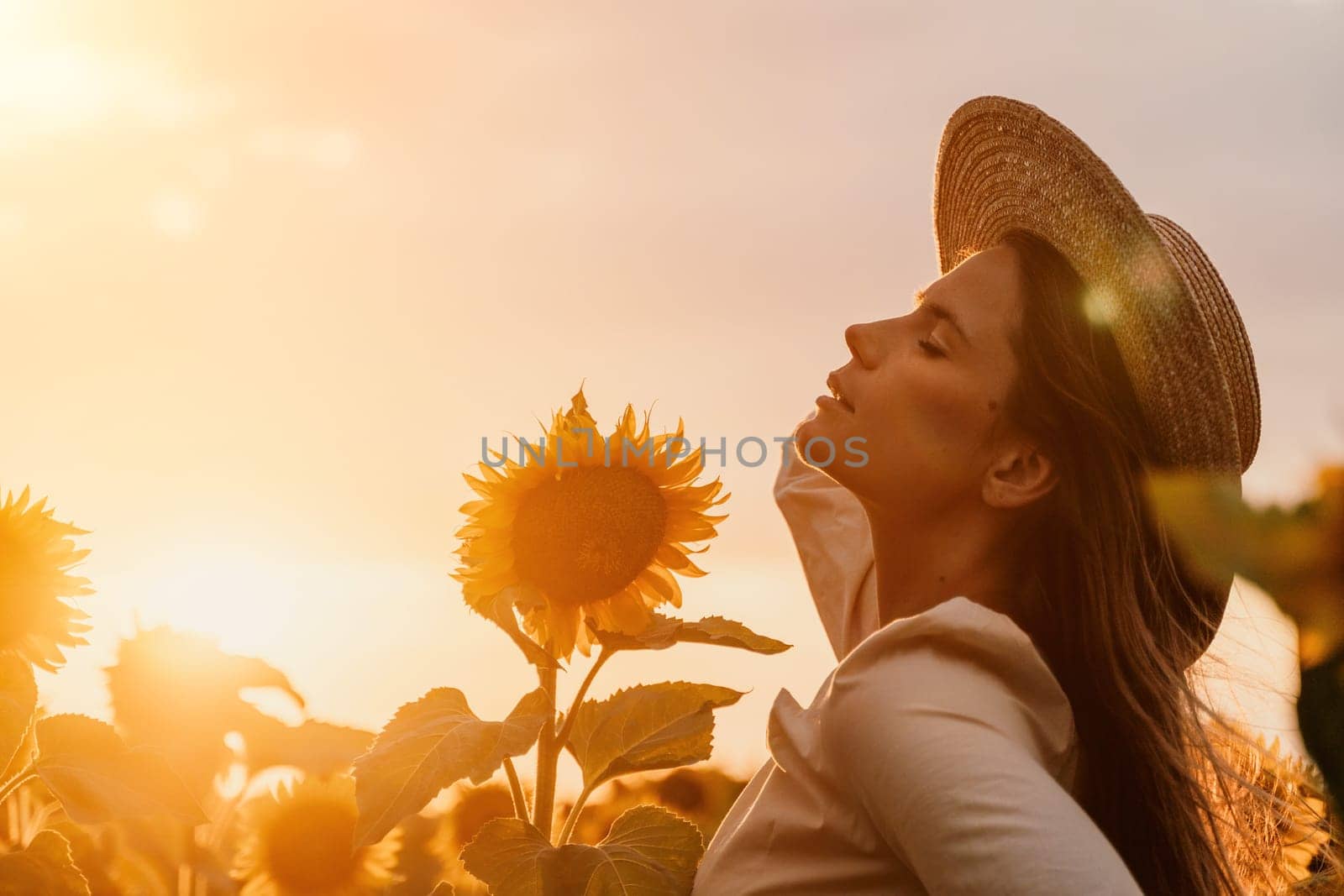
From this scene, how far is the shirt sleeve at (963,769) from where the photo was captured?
4.85 ft

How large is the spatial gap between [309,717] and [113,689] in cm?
28

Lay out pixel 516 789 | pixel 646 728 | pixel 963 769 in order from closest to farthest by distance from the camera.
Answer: pixel 963 769
pixel 516 789
pixel 646 728

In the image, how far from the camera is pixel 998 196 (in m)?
2.88

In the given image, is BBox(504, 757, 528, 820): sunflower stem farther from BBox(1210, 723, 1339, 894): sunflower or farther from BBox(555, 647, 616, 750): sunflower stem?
BBox(1210, 723, 1339, 894): sunflower

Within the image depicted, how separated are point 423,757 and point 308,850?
702mm

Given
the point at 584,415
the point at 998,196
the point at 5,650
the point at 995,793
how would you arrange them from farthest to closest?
the point at 998,196 → the point at 584,415 → the point at 5,650 → the point at 995,793

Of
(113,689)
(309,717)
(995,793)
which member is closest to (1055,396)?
(995,793)

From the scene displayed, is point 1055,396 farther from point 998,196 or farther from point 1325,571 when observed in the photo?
point 1325,571

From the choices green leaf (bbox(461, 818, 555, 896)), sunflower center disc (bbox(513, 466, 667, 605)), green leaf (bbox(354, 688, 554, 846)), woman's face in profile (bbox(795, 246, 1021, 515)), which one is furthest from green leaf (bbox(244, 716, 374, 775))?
woman's face in profile (bbox(795, 246, 1021, 515))

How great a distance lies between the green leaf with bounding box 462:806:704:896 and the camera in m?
1.82

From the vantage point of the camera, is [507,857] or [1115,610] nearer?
[507,857]

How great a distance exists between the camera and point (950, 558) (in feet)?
8.16

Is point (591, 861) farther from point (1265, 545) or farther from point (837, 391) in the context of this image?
point (1265, 545)

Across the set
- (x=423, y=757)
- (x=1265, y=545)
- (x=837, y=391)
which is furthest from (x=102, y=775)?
(x=1265, y=545)
